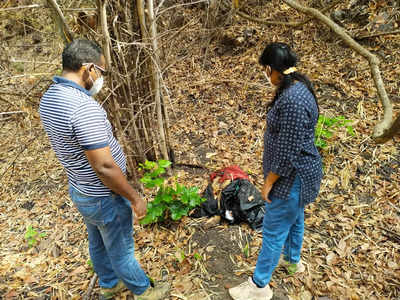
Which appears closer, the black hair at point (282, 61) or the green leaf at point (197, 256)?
the black hair at point (282, 61)

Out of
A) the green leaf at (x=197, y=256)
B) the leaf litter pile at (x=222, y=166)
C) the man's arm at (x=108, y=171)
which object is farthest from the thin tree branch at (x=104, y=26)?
the green leaf at (x=197, y=256)

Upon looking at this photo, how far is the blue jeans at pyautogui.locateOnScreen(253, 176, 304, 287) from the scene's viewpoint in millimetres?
1970

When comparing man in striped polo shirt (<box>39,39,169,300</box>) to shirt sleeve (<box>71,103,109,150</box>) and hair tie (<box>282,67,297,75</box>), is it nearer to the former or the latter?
shirt sleeve (<box>71,103,109,150</box>)

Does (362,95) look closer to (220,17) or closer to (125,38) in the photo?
(220,17)

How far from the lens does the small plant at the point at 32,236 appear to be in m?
3.53

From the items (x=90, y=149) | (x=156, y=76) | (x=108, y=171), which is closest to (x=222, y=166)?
(x=156, y=76)

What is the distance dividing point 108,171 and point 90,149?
177 millimetres

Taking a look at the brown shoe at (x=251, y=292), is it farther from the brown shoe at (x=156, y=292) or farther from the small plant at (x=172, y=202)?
the small plant at (x=172, y=202)

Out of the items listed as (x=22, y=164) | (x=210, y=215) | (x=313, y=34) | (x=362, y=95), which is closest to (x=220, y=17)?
(x=313, y=34)

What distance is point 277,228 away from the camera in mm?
2080

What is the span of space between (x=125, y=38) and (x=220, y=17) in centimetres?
393

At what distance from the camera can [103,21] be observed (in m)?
2.49

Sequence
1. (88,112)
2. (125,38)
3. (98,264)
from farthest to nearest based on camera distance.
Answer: (125,38), (98,264), (88,112)

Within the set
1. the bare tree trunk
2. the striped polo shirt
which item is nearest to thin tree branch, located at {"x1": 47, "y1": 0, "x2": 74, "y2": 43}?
the bare tree trunk
